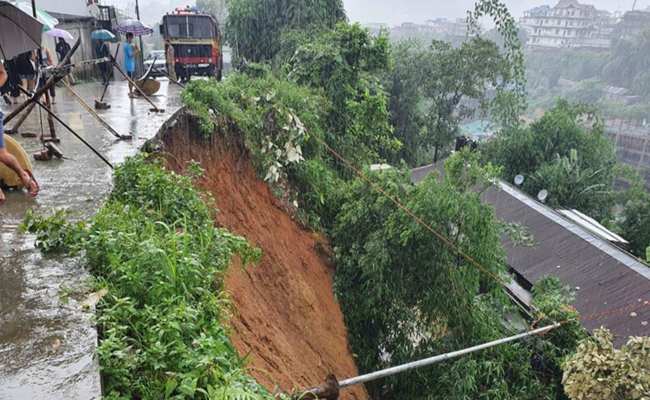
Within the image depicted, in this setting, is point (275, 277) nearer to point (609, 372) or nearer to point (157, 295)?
point (157, 295)

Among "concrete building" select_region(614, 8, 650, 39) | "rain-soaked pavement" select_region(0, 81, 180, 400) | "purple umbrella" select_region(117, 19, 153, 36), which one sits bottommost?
"rain-soaked pavement" select_region(0, 81, 180, 400)

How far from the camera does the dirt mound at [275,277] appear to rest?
5477 mm

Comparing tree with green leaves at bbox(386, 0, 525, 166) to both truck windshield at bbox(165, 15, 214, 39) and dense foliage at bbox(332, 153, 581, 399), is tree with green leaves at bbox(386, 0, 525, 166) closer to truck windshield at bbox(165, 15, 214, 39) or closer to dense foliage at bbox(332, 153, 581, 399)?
truck windshield at bbox(165, 15, 214, 39)

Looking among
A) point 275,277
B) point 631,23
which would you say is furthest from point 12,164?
point 631,23

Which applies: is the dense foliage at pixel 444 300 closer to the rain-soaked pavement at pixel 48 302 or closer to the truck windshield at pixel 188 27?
the rain-soaked pavement at pixel 48 302

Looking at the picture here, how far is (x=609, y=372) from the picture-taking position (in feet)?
17.5

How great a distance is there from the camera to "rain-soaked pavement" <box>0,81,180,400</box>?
2557 millimetres

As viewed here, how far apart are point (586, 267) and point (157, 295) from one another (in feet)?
38.3

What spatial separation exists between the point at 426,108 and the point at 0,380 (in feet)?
77.7

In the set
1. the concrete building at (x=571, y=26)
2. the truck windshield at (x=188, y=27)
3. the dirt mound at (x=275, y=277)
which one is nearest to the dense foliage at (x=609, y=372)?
the dirt mound at (x=275, y=277)

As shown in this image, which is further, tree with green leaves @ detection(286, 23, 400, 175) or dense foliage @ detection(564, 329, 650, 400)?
tree with green leaves @ detection(286, 23, 400, 175)

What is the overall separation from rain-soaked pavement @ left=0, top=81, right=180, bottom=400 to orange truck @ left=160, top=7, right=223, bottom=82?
12.3m

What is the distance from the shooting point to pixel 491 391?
6410 millimetres

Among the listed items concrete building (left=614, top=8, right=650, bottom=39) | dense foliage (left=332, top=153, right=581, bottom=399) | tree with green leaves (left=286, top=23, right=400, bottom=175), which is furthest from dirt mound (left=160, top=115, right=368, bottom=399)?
concrete building (left=614, top=8, right=650, bottom=39)
